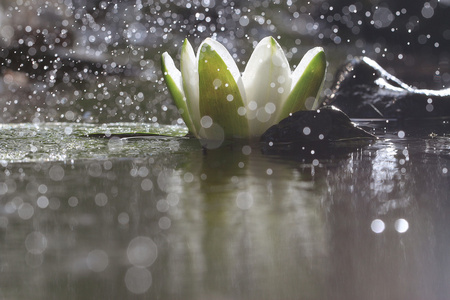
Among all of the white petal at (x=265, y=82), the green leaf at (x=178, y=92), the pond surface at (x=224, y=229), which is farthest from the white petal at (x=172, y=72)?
the pond surface at (x=224, y=229)

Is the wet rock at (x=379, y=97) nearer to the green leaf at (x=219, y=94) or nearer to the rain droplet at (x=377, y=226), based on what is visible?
the green leaf at (x=219, y=94)

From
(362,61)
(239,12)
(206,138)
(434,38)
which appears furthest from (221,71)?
(434,38)

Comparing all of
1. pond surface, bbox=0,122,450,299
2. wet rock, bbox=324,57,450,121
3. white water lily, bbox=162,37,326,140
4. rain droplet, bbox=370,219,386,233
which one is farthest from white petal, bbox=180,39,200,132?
wet rock, bbox=324,57,450,121

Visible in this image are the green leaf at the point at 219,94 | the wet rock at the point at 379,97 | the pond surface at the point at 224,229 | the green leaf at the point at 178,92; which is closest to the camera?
the pond surface at the point at 224,229

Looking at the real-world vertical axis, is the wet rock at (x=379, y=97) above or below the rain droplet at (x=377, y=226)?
above

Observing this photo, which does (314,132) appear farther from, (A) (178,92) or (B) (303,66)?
(A) (178,92)

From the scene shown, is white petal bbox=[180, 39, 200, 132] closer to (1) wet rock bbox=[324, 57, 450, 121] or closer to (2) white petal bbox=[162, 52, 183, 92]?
(2) white petal bbox=[162, 52, 183, 92]
